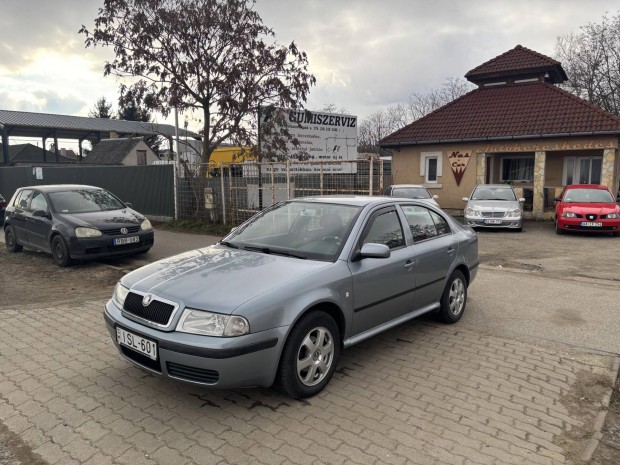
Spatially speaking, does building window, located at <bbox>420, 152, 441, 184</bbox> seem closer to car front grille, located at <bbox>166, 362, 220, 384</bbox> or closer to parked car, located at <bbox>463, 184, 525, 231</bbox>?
parked car, located at <bbox>463, 184, 525, 231</bbox>

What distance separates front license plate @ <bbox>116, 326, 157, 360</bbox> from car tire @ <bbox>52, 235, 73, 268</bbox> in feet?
19.4

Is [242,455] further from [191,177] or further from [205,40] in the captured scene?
[205,40]

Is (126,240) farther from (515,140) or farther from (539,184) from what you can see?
(515,140)

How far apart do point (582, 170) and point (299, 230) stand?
18124mm

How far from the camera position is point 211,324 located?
10.5ft

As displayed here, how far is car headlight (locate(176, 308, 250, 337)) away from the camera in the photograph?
3156 mm

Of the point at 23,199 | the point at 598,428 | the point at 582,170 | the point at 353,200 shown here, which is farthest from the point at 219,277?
the point at 582,170

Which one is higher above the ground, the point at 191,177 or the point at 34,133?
the point at 34,133

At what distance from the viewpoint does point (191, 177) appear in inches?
577

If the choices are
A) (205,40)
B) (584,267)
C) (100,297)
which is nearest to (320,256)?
(100,297)

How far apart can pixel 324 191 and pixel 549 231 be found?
8117 millimetres

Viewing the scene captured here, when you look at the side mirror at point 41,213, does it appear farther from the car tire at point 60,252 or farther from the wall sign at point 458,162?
the wall sign at point 458,162

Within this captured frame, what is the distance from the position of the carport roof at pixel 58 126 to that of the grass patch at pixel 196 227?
25.1 m

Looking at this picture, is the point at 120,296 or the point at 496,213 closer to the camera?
the point at 120,296
